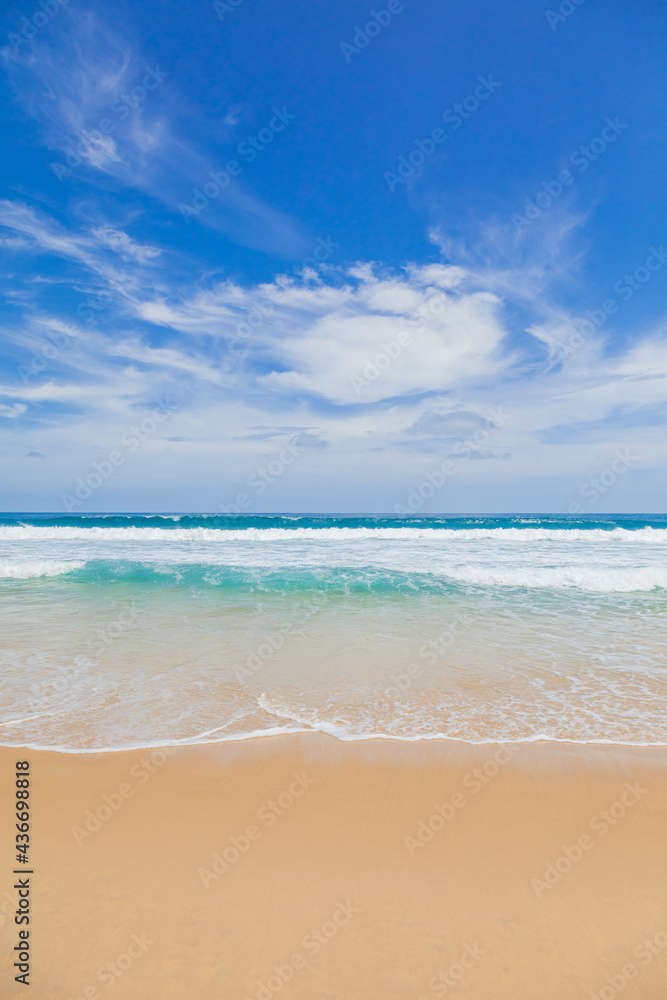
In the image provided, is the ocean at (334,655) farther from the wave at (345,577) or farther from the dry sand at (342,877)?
the dry sand at (342,877)

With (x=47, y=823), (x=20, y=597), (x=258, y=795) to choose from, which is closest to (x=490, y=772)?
(x=258, y=795)

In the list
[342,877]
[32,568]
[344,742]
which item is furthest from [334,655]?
[32,568]

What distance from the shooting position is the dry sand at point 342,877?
215 cm

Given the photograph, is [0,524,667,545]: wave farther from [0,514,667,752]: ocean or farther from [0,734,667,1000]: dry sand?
[0,734,667,1000]: dry sand

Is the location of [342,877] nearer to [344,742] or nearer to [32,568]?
[344,742]

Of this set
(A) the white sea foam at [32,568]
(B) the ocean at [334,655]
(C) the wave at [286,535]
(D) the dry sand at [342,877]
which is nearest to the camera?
(D) the dry sand at [342,877]

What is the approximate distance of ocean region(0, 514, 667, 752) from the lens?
4.67 m

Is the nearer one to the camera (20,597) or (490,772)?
(490,772)

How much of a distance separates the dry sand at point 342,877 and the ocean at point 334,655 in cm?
63

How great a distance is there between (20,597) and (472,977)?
1180 centimetres

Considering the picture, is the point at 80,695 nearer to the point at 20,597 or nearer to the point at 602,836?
the point at 602,836

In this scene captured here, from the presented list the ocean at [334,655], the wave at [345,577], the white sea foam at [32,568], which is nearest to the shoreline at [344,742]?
the ocean at [334,655]

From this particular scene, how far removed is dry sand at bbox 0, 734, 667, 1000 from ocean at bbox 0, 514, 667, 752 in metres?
0.63

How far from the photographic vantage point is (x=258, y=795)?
3482mm
